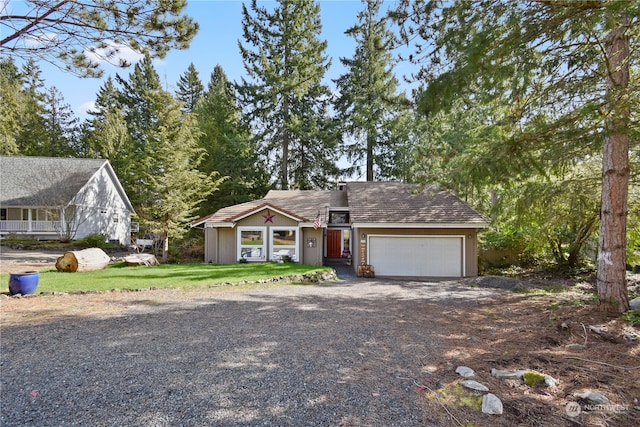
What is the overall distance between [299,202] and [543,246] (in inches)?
455

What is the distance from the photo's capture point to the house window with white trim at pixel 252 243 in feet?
51.0

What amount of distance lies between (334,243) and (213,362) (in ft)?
47.5

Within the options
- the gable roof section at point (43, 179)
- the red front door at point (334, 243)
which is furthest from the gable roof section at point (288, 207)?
the gable roof section at point (43, 179)

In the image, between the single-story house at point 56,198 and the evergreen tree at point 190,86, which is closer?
the single-story house at point 56,198

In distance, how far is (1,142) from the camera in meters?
26.7

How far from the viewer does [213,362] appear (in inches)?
169

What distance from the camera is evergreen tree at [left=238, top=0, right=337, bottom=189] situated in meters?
24.5

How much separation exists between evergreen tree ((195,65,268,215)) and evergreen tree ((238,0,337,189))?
116cm

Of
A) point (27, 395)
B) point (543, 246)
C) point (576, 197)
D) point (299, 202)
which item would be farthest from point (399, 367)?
point (299, 202)

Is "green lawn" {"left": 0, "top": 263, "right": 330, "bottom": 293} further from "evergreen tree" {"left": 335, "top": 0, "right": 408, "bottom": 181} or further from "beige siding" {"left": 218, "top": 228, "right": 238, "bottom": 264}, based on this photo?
"evergreen tree" {"left": 335, "top": 0, "right": 408, "bottom": 181}

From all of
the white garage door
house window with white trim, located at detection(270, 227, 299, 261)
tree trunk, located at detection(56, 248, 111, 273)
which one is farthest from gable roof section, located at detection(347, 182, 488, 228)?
tree trunk, located at detection(56, 248, 111, 273)

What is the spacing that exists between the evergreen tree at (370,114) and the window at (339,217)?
27.7 ft

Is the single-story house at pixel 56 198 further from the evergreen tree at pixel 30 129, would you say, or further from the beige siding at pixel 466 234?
the beige siding at pixel 466 234

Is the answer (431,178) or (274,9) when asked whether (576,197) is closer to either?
(431,178)
